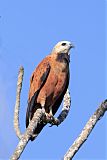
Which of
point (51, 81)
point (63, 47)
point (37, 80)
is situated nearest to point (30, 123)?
point (37, 80)

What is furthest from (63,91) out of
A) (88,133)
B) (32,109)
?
(88,133)

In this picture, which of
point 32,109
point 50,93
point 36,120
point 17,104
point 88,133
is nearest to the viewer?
point 88,133

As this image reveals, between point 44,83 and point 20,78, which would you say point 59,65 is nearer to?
point 44,83

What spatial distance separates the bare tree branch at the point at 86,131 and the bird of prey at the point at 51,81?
15.5ft

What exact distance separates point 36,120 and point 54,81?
4.79 meters

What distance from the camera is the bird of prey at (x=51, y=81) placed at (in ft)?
35.6

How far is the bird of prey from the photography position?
1085 cm

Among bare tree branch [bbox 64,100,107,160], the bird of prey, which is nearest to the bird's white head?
the bird of prey

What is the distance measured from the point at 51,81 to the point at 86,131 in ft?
18.0

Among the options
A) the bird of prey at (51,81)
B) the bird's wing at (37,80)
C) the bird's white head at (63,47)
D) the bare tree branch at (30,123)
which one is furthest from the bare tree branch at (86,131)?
the bird's white head at (63,47)

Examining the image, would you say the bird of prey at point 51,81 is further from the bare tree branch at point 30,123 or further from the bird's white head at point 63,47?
the bare tree branch at point 30,123

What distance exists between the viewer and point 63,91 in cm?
1112

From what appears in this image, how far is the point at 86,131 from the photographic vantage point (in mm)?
5664

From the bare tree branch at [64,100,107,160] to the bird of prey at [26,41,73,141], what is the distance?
4.71 m
